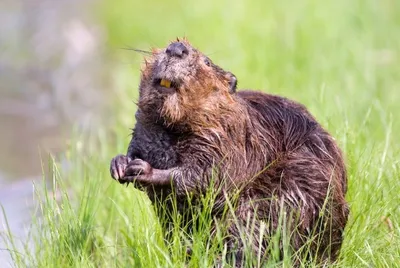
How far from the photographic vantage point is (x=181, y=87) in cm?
369

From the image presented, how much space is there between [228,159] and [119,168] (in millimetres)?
420

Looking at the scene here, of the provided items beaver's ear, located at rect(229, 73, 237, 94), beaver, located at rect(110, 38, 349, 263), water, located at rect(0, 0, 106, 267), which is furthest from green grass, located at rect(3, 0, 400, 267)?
beaver's ear, located at rect(229, 73, 237, 94)

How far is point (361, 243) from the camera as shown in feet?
12.7

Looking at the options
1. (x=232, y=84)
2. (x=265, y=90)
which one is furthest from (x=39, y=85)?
(x=232, y=84)

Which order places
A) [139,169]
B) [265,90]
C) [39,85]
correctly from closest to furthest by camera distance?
[139,169] → [265,90] → [39,85]

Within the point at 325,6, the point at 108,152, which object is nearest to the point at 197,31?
the point at 325,6

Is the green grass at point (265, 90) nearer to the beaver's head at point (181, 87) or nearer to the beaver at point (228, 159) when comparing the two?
the beaver at point (228, 159)

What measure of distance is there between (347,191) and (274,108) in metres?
0.51

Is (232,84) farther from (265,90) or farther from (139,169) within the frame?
(265,90)

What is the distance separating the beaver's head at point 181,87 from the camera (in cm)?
368

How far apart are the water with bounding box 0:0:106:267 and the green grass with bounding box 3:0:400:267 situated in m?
0.27

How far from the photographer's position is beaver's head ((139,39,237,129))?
12.1ft

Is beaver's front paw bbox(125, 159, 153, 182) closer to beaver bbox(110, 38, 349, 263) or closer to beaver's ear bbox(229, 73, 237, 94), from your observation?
beaver bbox(110, 38, 349, 263)

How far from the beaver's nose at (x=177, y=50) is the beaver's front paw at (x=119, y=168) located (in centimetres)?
44
